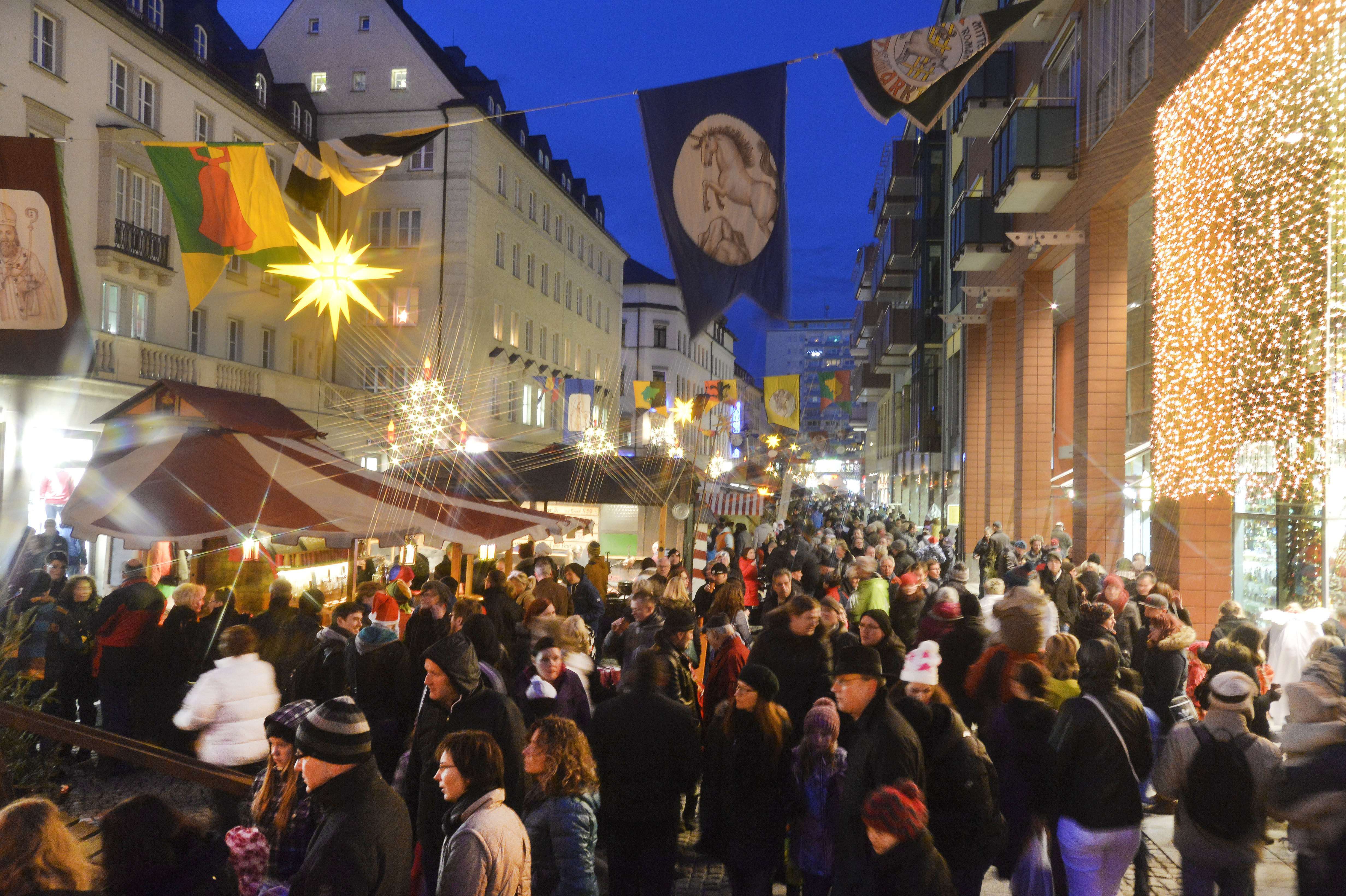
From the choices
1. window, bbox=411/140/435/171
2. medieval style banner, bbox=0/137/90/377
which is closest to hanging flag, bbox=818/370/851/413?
window, bbox=411/140/435/171

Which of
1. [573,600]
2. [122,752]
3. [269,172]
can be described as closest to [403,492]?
[573,600]

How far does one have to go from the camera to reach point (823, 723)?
204 inches

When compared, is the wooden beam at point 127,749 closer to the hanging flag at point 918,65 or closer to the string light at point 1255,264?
the hanging flag at point 918,65

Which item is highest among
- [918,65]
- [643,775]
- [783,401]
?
[918,65]

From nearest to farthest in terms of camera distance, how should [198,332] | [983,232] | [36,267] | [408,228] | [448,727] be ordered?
[448,727], [36,267], [983,232], [198,332], [408,228]

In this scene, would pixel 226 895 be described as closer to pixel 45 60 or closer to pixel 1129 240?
pixel 1129 240

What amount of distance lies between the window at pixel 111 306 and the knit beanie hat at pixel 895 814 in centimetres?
2455

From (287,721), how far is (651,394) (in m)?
40.9

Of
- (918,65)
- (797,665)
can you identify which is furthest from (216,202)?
(797,665)

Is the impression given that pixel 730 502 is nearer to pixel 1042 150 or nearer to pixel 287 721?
pixel 1042 150

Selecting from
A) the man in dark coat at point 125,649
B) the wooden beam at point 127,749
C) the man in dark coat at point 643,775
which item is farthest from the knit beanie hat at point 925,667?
the man in dark coat at point 125,649

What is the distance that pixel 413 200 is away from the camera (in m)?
38.6

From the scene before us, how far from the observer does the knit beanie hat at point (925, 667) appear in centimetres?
496

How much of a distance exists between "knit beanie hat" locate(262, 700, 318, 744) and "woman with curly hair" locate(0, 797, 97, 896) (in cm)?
128
